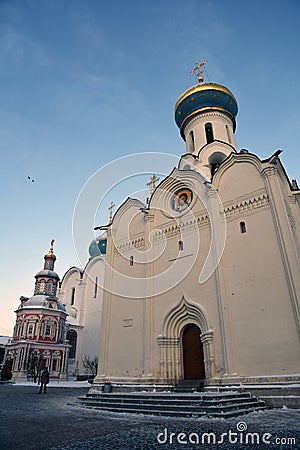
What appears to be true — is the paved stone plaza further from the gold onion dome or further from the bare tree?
the gold onion dome

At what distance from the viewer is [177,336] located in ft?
40.0

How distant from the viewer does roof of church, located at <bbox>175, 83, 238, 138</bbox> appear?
17438 millimetres

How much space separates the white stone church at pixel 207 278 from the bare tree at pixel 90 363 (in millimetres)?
13910

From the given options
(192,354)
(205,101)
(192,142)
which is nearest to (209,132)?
(192,142)

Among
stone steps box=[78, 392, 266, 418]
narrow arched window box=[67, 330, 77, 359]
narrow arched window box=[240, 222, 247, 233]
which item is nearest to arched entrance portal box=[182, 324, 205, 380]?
stone steps box=[78, 392, 266, 418]

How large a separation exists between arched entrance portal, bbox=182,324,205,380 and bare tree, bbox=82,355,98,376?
638 inches

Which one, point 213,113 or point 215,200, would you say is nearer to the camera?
point 215,200

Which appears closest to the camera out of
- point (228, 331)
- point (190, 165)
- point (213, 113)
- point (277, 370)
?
point (277, 370)

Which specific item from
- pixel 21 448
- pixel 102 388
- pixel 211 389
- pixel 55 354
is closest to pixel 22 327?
pixel 55 354

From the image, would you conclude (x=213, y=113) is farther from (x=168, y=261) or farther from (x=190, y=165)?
(x=168, y=261)

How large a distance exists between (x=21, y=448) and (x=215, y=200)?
10.8 m

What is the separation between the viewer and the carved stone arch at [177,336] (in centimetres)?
1090

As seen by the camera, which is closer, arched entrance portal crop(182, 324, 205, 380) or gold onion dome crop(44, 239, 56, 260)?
arched entrance portal crop(182, 324, 205, 380)

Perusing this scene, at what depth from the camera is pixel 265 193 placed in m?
11.6
